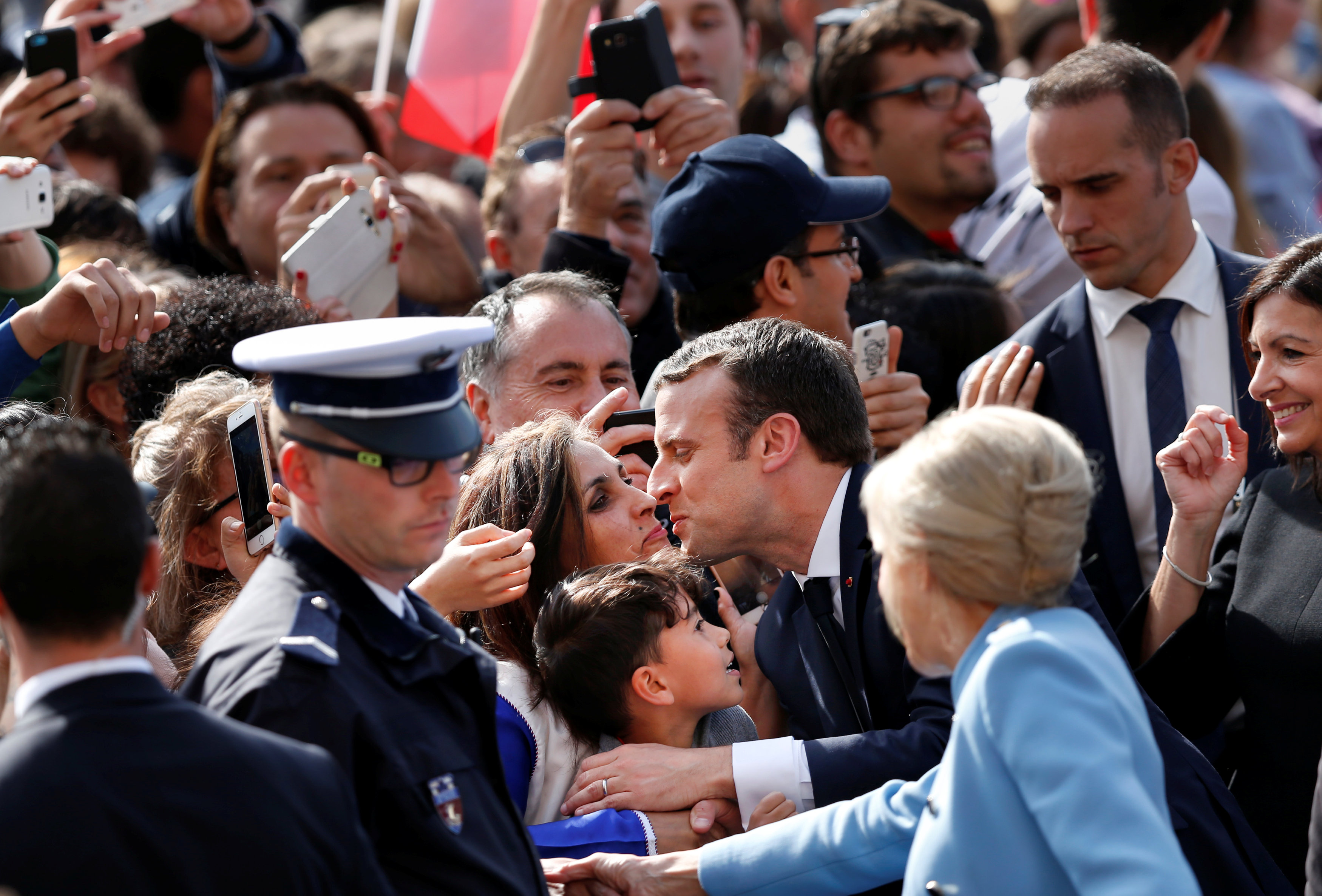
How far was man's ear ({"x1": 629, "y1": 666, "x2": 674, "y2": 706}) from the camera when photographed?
10.1 feet

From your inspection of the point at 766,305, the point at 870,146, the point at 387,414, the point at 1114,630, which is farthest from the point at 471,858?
the point at 870,146

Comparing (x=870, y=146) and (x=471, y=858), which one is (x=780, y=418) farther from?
(x=870, y=146)

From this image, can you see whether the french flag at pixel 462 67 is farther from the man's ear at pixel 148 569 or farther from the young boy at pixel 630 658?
the man's ear at pixel 148 569

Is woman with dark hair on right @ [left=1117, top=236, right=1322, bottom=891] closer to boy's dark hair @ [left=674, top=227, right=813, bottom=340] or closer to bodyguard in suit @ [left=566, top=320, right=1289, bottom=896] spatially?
bodyguard in suit @ [left=566, top=320, right=1289, bottom=896]

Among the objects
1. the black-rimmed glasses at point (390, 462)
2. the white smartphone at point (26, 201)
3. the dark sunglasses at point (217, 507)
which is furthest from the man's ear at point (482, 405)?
the black-rimmed glasses at point (390, 462)

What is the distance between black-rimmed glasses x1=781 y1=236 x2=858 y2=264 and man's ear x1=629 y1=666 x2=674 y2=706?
1779mm

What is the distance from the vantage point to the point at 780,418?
3455 millimetres

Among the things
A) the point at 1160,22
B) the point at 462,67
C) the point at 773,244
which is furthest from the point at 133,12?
the point at 1160,22

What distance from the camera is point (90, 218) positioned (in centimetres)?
516

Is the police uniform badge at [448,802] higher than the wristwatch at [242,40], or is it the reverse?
the wristwatch at [242,40]

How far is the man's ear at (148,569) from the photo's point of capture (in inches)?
75.4

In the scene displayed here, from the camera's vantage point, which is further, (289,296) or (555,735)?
(289,296)

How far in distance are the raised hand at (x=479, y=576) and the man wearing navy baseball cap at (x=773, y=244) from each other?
158cm

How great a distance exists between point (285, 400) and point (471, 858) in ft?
2.64
